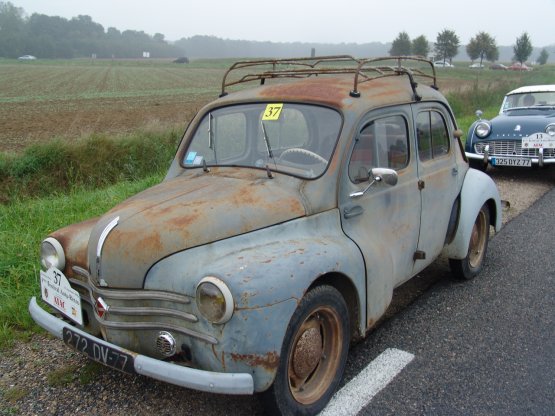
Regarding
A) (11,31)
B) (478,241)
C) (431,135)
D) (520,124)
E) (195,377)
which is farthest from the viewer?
(11,31)

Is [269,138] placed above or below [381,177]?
above

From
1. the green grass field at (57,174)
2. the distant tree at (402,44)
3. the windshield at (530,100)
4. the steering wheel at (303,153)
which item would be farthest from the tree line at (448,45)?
the steering wheel at (303,153)

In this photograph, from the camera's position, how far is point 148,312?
7.95 ft

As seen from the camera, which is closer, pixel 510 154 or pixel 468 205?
pixel 468 205

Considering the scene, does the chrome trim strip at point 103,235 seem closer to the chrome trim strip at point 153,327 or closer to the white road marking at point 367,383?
the chrome trim strip at point 153,327

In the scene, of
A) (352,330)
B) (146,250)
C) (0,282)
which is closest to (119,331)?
(146,250)

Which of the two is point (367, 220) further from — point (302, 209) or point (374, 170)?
point (302, 209)

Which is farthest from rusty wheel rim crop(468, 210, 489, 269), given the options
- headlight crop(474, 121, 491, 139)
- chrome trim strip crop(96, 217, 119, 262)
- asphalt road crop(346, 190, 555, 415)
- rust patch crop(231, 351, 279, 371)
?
headlight crop(474, 121, 491, 139)

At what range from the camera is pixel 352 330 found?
3021 millimetres

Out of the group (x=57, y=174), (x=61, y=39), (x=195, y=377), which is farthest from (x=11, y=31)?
(x=195, y=377)

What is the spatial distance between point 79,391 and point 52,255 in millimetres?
796

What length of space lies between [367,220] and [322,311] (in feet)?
2.43

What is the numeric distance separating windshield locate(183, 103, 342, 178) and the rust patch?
1.16 meters

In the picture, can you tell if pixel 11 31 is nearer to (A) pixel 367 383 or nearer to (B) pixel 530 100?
(B) pixel 530 100
